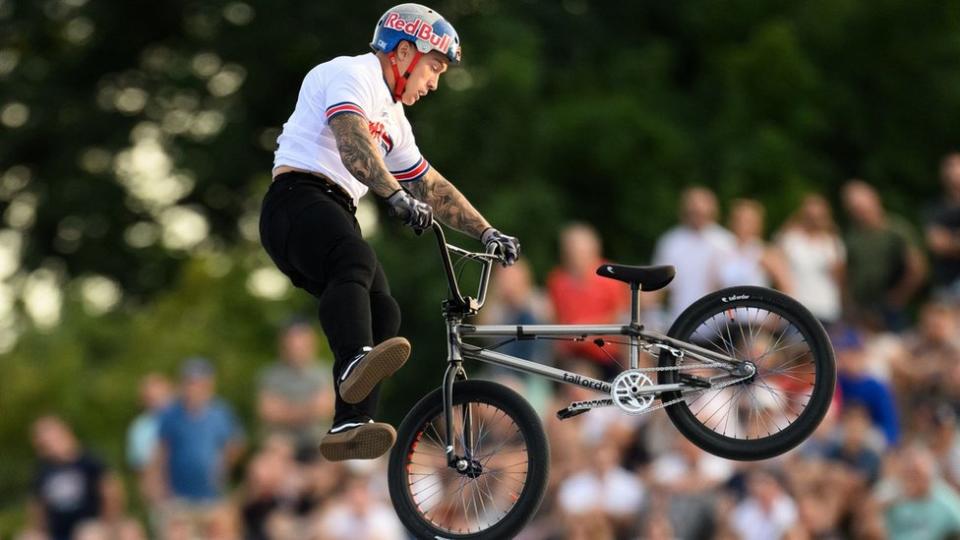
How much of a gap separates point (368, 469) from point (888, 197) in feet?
29.1

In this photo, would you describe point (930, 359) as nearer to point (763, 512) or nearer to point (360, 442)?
point (763, 512)

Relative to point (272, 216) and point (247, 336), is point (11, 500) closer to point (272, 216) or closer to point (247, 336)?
point (247, 336)

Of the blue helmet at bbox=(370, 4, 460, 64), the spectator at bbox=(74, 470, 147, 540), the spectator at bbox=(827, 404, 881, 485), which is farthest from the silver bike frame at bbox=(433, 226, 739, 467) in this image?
the spectator at bbox=(74, 470, 147, 540)

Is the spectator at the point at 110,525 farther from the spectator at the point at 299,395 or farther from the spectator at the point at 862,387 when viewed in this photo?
the spectator at the point at 862,387

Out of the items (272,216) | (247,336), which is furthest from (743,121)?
(272,216)

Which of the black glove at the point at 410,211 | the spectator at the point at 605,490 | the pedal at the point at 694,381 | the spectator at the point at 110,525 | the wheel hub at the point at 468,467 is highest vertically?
the black glove at the point at 410,211

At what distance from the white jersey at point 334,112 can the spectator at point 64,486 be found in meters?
8.70

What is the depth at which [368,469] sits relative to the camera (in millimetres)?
16672

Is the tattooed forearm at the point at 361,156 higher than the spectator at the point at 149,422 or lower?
higher

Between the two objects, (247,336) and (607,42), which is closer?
(247,336)

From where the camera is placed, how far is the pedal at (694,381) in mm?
9266

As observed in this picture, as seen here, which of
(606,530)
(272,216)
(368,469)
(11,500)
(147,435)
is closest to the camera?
(272,216)

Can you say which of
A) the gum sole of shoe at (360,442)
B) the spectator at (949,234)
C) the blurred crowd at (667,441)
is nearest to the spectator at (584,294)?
the blurred crowd at (667,441)

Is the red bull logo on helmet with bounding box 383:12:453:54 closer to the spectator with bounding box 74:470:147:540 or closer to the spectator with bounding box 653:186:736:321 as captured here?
the spectator with bounding box 653:186:736:321
